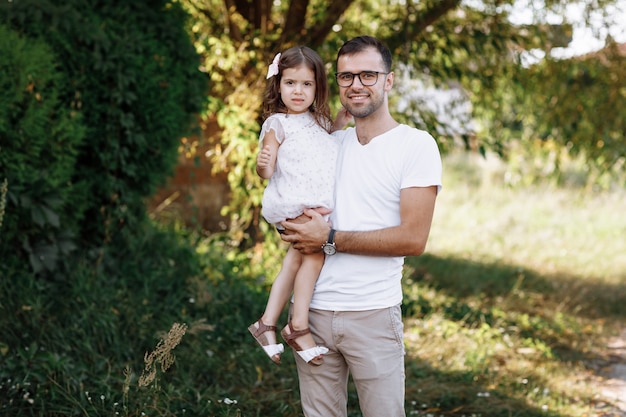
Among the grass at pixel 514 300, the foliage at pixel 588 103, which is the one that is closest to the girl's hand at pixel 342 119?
the grass at pixel 514 300

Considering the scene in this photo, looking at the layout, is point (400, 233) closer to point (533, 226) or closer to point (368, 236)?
point (368, 236)

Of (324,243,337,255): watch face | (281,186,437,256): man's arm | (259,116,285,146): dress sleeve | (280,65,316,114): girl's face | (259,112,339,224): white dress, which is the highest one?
(280,65,316,114): girl's face

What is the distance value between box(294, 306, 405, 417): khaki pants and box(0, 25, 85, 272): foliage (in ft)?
7.30

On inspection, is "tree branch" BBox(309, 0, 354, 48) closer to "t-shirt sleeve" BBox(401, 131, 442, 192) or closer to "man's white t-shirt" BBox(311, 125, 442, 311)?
"man's white t-shirt" BBox(311, 125, 442, 311)

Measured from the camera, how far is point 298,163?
2.80 meters

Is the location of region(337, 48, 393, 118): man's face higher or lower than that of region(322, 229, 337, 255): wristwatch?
higher

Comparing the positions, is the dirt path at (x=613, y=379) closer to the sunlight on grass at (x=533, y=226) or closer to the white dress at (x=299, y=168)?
the sunlight on grass at (x=533, y=226)

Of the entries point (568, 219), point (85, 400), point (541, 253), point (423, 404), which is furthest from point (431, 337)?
point (568, 219)

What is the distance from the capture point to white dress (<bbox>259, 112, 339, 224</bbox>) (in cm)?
277

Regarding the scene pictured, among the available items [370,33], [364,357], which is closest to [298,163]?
[364,357]

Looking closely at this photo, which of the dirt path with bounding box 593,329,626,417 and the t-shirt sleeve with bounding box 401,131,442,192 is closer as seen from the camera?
the t-shirt sleeve with bounding box 401,131,442,192

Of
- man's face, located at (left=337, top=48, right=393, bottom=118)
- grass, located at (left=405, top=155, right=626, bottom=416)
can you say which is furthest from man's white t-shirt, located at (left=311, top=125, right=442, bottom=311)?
grass, located at (left=405, top=155, right=626, bottom=416)

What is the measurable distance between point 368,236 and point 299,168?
358 millimetres

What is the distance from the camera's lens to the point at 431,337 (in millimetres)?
5559
